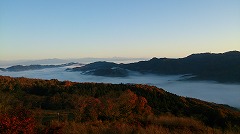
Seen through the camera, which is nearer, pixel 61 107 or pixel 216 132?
pixel 216 132

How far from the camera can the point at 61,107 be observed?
53.7m

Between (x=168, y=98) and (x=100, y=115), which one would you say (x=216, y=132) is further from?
(x=168, y=98)

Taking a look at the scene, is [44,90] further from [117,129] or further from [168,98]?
[117,129]

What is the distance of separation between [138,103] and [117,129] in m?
36.0

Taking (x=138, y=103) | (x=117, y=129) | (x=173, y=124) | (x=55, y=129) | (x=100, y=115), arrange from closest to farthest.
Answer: (x=55, y=129) → (x=117, y=129) → (x=173, y=124) → (x=100, y=115) → (x=138, y=103)

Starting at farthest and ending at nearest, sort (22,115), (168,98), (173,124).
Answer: (168,98)
(173,124)
(22,115)

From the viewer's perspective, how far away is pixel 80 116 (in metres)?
27.1

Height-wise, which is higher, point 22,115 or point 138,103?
point 22,115

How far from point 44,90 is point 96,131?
6820 centimetres

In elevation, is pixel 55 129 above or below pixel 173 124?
above

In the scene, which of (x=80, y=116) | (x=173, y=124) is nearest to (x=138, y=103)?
(x=80, y=116)

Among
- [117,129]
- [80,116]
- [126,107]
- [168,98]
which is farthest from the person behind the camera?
[168,98]

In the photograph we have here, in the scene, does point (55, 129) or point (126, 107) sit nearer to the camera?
point (55, 129)

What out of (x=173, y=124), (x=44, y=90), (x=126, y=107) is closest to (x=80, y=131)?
(x=173, y=124)
